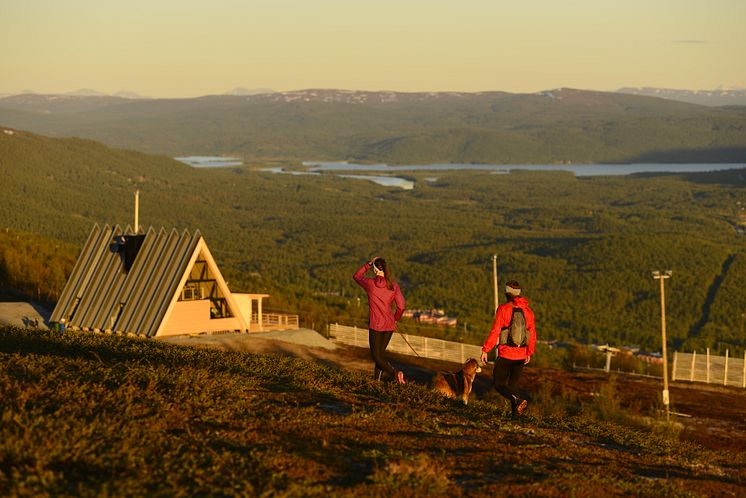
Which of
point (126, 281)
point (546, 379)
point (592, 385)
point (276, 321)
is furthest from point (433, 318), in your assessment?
point (126, 281)

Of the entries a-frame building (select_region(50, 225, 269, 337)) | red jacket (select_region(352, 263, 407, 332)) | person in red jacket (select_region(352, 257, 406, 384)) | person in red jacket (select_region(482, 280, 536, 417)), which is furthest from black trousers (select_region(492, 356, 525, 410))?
a-frame building (select_region(50, 225, 269, 337))

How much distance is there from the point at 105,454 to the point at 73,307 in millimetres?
23312

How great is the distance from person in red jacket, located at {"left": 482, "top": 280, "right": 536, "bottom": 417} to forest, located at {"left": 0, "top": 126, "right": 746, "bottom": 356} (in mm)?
26840

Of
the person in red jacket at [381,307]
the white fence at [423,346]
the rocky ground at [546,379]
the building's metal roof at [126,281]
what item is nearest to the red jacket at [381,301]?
the person in red jacket at [381,307]

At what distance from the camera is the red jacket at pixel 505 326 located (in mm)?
14445

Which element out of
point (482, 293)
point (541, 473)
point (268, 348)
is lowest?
point (482, 293)

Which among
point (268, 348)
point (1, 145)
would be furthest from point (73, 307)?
point (1, 145)

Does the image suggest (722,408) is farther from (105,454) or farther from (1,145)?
(1,145)

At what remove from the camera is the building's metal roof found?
30.1 metres

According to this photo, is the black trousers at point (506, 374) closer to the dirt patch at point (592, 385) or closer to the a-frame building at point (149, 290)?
the dirt patch at point (592, 385)

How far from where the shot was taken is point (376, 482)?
944 cm

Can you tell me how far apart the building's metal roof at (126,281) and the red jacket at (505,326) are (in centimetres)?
1640

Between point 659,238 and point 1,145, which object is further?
point 1,145

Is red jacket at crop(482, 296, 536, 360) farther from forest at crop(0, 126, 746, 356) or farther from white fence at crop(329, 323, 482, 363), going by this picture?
forest at crop(0, 126, 746, 356)
